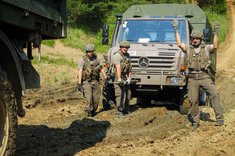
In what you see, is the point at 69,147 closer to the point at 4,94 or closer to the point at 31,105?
the point at 4,94

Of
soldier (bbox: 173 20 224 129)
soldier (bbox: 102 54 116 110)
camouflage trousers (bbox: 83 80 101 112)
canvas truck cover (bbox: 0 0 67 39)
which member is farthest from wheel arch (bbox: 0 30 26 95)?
soldier (bbox: 102 54 116 110)

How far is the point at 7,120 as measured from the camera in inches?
186

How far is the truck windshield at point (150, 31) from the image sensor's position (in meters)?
11.2

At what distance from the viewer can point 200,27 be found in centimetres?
1270

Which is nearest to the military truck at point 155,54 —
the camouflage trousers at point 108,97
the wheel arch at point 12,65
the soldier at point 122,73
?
the soldier at point 122,73

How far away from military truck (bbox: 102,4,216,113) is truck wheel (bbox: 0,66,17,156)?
595 cm

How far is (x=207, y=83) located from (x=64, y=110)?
3.98 metres

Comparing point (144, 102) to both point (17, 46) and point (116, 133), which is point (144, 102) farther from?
point (17, 46)

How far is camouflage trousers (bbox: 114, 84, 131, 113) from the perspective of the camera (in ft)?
33.7

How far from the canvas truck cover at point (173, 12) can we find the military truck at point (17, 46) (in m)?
7.03

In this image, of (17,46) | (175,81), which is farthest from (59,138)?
(175,81)

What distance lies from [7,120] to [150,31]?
7.00 m

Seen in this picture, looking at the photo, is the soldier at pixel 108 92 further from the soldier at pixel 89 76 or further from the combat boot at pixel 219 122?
the combat boot at pixel 219 122

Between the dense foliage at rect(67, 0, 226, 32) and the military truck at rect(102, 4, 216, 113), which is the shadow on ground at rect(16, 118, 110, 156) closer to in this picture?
the military truck at rect(102, 4, 216, 113)
